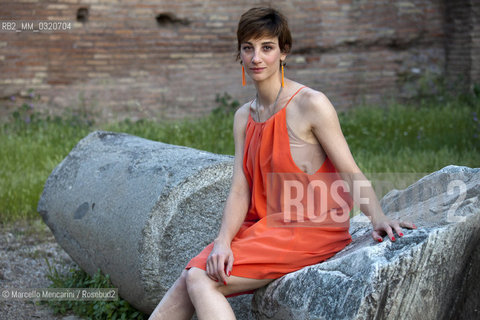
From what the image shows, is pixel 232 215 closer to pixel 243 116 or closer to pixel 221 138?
pixel 243 116

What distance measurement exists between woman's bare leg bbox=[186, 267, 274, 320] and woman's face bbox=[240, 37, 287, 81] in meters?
0.83

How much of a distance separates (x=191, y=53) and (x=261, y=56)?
5.77 metres

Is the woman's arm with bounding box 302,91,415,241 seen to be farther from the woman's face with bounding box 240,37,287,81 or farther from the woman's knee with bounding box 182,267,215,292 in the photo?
the woman's knee with bounding box 182,267,215,292

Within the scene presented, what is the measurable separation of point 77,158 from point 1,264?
1059 mm

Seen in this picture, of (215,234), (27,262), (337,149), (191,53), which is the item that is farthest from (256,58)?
(191,53)

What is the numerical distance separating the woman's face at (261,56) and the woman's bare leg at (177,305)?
0.86 m

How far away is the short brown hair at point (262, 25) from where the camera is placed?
8.25 ft

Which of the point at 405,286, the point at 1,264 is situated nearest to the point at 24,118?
the point at 1,264

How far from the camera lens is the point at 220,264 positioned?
7.61ft

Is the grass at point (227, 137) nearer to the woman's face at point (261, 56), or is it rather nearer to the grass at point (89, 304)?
the grass at point (89, 304)

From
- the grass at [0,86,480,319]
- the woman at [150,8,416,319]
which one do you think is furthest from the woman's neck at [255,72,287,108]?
the grass at [0,86,480,319]

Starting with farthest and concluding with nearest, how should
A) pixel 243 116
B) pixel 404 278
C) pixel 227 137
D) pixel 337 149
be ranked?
pixel 227 137 → pixel 243 116 → pixel 337 149 → pixel 404 278

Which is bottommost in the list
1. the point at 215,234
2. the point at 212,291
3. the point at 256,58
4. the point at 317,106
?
the point at 215,234

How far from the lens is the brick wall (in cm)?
754
